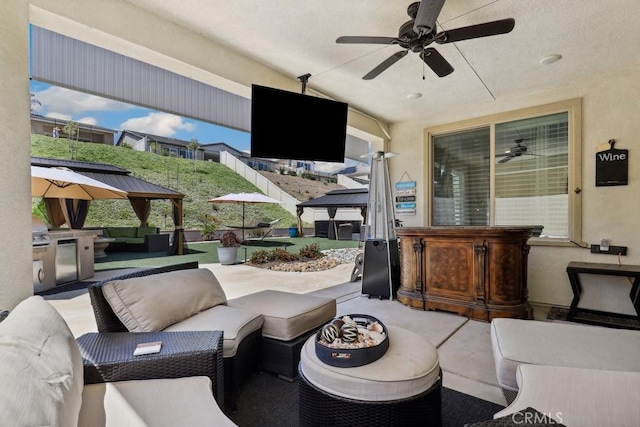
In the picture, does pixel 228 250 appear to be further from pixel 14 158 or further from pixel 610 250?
pixel 610 250

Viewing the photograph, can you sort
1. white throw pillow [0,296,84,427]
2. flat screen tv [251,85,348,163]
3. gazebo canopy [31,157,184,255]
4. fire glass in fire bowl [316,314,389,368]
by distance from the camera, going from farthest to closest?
gazebo canopy [31,157,184,255] → flat screen tv [251,85,348,163] → fire glass in fire bowl [316,314,389,368] → white throw pillow [0,296,84,427]

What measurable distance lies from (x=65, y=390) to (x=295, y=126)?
3003mm

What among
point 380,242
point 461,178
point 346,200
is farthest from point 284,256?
point 461,178

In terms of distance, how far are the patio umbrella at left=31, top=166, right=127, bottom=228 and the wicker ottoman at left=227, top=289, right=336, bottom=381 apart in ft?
14.7

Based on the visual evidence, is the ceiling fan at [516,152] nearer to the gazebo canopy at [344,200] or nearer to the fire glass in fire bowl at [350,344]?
the fire glass in fire bowl at [350,344]

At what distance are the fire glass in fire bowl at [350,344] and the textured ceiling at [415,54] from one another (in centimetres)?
249

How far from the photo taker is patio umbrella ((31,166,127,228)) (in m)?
4.98

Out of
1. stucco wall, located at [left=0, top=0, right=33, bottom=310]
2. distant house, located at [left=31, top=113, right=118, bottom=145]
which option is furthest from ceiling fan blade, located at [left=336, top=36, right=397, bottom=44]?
distant house, located at [left=31, top=113, right=118, bottom=145]

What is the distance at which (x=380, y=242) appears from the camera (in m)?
4.42

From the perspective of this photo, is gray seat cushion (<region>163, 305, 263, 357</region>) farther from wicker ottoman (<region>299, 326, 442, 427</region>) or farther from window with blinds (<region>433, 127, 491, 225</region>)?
window with blinds (<region>433, 127, 491, 225</region>)

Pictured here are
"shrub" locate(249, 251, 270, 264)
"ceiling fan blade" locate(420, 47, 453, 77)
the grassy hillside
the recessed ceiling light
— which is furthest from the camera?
the grassy hillside

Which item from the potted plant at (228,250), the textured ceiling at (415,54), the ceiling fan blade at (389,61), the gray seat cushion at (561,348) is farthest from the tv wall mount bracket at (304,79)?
the potted plant at (228,250)

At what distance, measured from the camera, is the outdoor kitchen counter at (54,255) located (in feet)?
16.2

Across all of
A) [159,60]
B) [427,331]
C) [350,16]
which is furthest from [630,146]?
[159,60]
